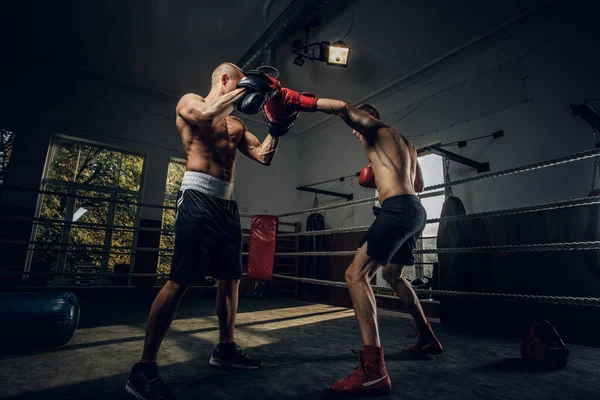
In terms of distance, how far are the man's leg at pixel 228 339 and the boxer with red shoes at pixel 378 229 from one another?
478mm

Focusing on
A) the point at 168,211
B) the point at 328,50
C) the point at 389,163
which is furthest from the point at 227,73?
the point at 168,211

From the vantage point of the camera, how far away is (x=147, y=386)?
109cm

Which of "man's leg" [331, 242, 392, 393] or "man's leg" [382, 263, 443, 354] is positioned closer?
"man's leg" [331, 242, 392, 393]

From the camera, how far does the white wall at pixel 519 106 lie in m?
3.35

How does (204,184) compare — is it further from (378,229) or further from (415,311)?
(415,311)

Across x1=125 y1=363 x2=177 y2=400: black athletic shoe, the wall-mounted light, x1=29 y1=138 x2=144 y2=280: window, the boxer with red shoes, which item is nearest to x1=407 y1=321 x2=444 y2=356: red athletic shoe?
the boxer with red shoes

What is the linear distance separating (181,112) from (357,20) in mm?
3512

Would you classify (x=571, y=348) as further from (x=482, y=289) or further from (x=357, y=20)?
(x=357, y=20)

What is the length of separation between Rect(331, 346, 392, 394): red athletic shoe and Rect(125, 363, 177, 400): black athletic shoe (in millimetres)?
612

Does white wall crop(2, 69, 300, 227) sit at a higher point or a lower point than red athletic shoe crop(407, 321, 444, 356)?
higher

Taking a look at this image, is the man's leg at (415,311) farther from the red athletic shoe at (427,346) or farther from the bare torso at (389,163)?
the bare torso at (389,163)

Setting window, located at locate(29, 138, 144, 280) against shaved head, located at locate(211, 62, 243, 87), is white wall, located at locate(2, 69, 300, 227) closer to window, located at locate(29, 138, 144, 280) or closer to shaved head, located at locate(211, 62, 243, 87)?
window, located at locate(29, 138, 144, 280)

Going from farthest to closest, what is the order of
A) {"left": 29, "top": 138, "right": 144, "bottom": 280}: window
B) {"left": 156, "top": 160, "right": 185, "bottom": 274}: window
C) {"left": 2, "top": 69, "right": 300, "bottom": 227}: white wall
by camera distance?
{"left": 156, "top": 160, "right": 185, "bottom": 274}: window < {"left": 29, "top": 138, "right": 144, "bottom": 280}: window < {"left": 2, "top": 69, "right": 300, "bottom": 227}: white wall

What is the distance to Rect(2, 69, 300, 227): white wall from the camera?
4785mm
